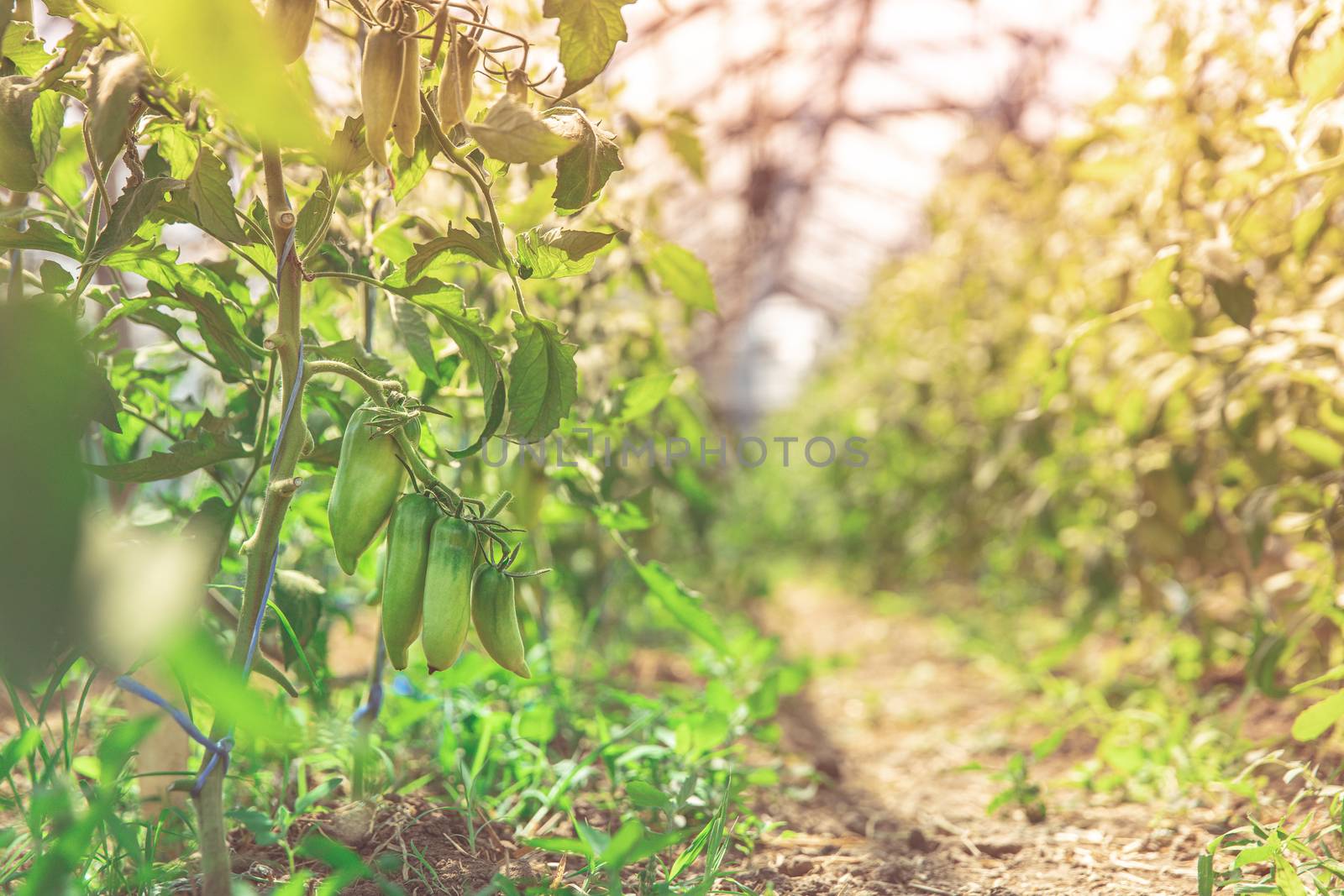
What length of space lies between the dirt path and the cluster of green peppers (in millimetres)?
547

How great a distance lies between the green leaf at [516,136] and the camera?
23.6 inches

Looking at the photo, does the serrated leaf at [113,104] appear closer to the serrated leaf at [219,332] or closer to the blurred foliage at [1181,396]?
the serrated leaf at [219,332]

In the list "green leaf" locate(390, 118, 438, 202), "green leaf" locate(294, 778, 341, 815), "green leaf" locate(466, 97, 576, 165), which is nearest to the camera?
"green leaf" locate(466, 97, 576, 165)

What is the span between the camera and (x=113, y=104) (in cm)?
55

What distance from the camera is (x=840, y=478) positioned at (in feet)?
12.5

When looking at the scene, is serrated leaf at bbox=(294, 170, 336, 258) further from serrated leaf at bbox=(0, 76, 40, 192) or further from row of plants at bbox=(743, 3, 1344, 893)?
row of plants at bbox=(743, 3, 1344, 893)

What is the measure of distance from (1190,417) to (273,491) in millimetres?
1553

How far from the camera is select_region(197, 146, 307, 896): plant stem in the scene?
0.64 metres

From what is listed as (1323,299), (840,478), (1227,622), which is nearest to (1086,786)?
(1227,622)

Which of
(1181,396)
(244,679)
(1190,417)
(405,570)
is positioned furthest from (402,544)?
(1190,417)

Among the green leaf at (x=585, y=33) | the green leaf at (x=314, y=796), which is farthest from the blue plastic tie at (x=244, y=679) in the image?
the green leaf at (x=314, y=796)

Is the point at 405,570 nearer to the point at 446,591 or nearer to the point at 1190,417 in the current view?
the point at 446,591


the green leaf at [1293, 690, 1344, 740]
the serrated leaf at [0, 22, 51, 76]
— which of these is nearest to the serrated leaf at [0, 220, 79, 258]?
the serrated leaf at [0, 22, 51, 76]

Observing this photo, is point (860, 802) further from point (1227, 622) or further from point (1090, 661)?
point (1090, 661)
